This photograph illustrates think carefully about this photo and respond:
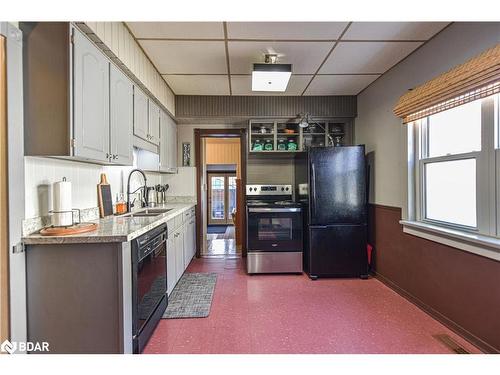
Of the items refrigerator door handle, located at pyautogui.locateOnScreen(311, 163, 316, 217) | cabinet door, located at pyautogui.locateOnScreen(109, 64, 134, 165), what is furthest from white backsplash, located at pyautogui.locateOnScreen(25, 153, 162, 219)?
refrigerator door handle, located at pyautogui.locateOnScreen(311, 163, 316, 217)

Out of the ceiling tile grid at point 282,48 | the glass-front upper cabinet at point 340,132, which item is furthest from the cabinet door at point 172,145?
the glass-front upper cabinet at point 340,132

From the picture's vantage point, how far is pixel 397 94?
293 centimetres

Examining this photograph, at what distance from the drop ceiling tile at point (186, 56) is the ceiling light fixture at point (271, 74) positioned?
1.26ft

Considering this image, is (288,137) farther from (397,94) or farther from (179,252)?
(179,252)

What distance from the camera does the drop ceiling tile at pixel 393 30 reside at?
85.2 inches

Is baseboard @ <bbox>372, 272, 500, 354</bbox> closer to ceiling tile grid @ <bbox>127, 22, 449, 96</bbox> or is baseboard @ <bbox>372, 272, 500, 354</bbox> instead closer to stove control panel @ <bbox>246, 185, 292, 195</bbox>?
stove control panel @ <bbox>246, 185, 292, 195</bbox>

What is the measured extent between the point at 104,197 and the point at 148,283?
954 millimetres

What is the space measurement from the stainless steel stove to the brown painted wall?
1.02 m

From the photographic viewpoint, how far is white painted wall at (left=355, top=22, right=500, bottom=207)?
6.59 feet

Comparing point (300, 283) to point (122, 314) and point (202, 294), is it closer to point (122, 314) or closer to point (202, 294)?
point (202, 294)

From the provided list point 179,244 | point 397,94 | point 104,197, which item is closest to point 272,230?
point 179,244

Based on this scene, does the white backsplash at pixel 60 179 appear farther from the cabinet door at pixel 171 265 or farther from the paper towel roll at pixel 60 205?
the cabinet door at pixel 171 265
